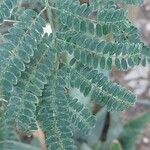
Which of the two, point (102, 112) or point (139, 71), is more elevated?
point (139, 71)

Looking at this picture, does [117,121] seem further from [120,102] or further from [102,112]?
[120,102]

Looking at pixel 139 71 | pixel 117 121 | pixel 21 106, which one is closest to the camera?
pixel 21 106

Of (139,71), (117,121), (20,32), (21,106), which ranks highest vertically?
(139,71)

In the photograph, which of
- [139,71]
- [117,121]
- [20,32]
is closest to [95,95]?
→ [20,32]

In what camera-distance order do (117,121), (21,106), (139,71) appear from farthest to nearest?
(139,71) < (117,121) < (21,106)

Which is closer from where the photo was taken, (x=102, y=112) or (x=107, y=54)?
(x=107, y=54)

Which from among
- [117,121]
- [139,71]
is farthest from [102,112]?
[139,71]
